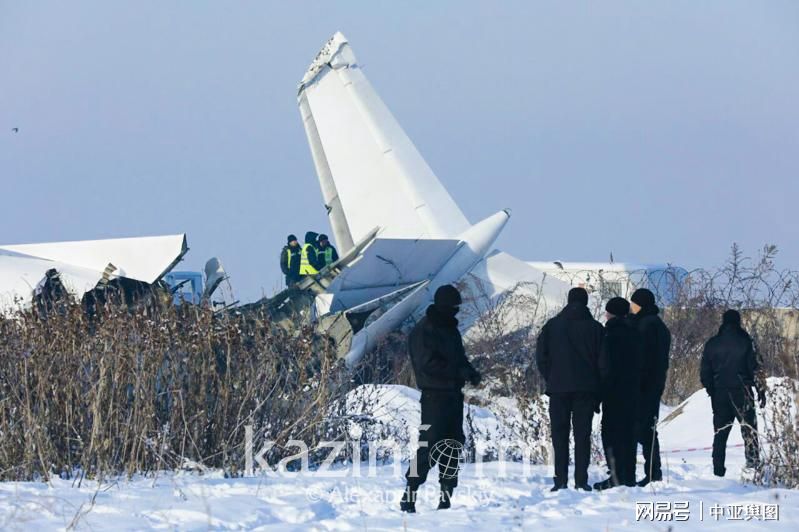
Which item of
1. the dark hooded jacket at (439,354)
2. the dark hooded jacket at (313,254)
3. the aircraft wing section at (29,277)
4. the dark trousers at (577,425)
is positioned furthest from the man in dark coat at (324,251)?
the dark hooded jacket at (439,354)

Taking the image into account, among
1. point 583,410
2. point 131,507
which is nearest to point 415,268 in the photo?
point 583,410

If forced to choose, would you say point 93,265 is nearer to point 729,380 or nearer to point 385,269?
point 385,269

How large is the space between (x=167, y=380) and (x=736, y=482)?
4.65 metres

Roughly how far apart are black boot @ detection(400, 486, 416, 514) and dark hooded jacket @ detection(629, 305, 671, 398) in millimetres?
2435

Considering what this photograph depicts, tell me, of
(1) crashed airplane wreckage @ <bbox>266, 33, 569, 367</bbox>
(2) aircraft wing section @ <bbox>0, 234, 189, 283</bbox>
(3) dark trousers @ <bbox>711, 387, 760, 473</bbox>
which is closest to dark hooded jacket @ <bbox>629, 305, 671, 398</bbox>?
(3) dark trousers @ <bbox>711, 387, 760, 473</bbox>

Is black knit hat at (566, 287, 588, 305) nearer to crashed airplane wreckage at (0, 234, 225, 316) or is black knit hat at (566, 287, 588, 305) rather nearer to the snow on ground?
the snow on ground

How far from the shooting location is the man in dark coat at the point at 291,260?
2127cm

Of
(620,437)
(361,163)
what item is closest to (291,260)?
(361,163)

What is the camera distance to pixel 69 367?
32.6ft

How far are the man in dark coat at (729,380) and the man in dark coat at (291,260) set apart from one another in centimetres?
1170

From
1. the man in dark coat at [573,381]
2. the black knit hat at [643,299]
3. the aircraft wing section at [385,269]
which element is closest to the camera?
the man in dark coat at [573,381]

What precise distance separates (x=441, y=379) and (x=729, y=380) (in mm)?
3222

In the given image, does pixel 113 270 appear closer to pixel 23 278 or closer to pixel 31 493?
pixel 23 278

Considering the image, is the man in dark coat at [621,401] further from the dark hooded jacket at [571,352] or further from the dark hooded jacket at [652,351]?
the dark hooded jacket at [571,352]
